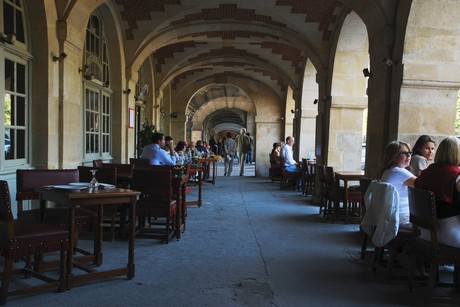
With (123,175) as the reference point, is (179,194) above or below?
below

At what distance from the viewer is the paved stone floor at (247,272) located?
2695 millimetres

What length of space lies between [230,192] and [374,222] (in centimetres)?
549

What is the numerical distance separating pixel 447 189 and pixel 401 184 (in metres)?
0.67

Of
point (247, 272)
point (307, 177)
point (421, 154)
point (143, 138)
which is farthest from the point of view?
point (143, 138)

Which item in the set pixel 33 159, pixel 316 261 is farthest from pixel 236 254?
pixel 33 159

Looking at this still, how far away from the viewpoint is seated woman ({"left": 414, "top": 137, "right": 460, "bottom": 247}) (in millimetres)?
2721

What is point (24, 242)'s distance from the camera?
8.14ft

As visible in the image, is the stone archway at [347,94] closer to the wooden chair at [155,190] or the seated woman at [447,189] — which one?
the wooden chair at [155,190]

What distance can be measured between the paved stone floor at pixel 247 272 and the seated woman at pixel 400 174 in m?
0.63

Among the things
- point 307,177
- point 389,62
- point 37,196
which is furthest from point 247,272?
point 307,177

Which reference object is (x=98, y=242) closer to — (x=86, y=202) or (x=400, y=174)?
(x=86, y=202)

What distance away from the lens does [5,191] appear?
247 centimetres

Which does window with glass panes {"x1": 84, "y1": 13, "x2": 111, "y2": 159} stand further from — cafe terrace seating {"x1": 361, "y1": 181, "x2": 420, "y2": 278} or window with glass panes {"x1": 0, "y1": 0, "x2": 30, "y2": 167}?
cafe terrace seating {"x1": 361, "y1": 181, "x2": 420, "y2": 278}

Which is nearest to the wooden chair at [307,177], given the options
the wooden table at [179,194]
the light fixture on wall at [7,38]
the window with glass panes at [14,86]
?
the wooden table at [179,194]
